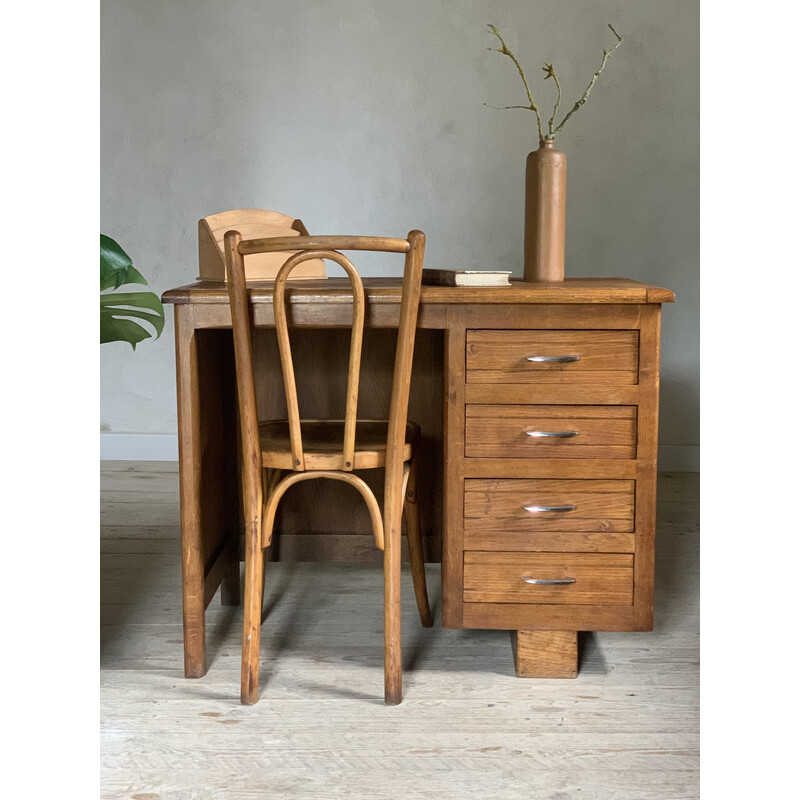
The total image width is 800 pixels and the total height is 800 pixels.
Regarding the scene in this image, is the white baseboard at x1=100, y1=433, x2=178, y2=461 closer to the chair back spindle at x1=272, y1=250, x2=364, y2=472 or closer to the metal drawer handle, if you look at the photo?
the chair back spindle at x1=272, y1=250, x2=364, y2=472

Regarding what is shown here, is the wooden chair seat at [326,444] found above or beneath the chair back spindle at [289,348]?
beneath

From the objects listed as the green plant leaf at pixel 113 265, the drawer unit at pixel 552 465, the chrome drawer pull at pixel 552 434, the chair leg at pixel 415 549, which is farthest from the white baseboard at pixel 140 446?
the chrome drawer pull at pixel 552 434

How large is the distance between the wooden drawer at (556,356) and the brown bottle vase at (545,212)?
1.16 feet

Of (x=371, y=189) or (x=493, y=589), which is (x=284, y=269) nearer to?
(x=493, y=589)

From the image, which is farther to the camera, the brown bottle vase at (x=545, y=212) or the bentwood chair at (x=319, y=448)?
the brown bottle vase at (x=545, y=212)

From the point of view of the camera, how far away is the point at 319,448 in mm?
1759

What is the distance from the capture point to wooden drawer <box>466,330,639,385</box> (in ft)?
5.60

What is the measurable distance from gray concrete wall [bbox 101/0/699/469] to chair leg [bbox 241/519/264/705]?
226 centimetres

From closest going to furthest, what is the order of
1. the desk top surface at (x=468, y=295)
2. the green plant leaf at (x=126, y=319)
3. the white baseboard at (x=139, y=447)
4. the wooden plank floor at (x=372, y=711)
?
the wooden plank floor at (x=372, y=711) < the desk top surface at (x=468, y=295) < the green plant leaf at (x=126, y=319) < the white baseboard at (x=139, y=447)

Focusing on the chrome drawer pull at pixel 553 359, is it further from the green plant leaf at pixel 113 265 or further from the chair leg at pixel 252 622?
the green plant leaf at pixel 113 265

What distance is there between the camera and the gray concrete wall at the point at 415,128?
142 inches
